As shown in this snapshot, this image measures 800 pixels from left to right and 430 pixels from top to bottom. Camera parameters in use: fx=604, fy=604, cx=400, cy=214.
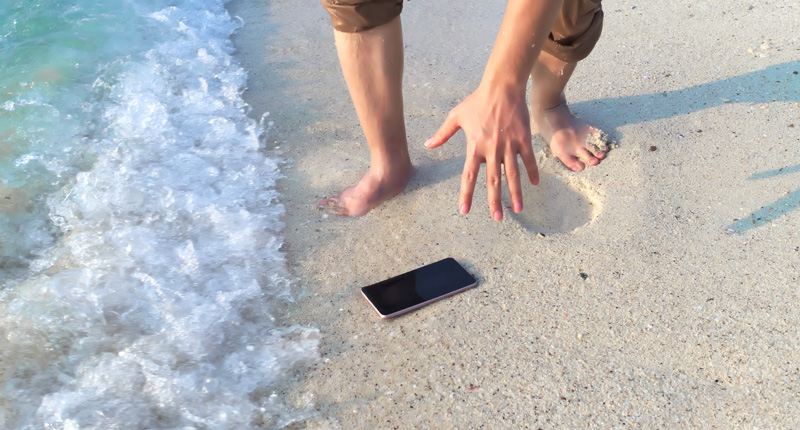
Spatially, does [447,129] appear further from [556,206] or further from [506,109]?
[556,206]

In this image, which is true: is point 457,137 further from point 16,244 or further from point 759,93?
point 16,244

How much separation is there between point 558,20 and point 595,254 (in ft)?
2.66

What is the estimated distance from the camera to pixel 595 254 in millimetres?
1815

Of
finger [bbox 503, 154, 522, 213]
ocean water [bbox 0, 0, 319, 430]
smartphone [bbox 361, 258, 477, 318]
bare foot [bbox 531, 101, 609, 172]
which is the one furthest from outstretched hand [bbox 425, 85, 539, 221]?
bare foot [bbox 531, 101, 609, 172]

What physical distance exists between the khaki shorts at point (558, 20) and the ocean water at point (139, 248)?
0.70 meters

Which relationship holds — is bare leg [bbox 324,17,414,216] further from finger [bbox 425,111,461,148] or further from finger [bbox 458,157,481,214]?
finger [bbox 458,157,481,214]

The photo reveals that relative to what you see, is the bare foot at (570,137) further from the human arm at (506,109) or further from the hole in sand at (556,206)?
the human arm at (506,109)

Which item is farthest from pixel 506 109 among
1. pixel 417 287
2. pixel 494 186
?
pixel 417 287

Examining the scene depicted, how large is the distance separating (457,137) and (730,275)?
45.1 inches

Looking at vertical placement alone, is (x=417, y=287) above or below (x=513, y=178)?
below

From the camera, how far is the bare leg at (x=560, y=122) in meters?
2.22

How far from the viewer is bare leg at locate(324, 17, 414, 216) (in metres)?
1.96

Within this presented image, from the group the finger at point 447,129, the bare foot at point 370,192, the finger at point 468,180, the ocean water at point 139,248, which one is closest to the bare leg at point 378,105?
the bare foot at point 370,192

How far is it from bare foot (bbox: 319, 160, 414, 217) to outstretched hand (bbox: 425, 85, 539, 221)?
660 millimetres
